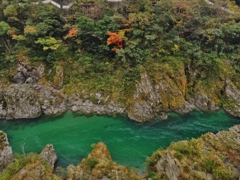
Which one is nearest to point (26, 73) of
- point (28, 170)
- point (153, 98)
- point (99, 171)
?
point (28, 170)

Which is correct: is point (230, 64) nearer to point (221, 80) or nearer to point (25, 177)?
point (221, 80)

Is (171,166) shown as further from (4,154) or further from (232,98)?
(232,98)

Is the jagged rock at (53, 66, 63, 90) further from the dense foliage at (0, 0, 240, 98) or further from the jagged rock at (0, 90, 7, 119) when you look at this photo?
the jagged rock at (0, 90, 7, 119)

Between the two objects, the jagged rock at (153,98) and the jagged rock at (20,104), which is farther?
the jagged rock at (153,98)

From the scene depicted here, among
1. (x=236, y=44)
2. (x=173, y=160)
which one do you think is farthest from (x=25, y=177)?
(x=236, y=44)

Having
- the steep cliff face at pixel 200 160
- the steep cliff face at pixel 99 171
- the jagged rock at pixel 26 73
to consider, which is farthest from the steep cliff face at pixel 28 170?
the jagged rock at pixel 26 73

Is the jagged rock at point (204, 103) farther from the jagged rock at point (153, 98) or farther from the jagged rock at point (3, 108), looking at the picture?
the jagged rock at point (3, 108)
